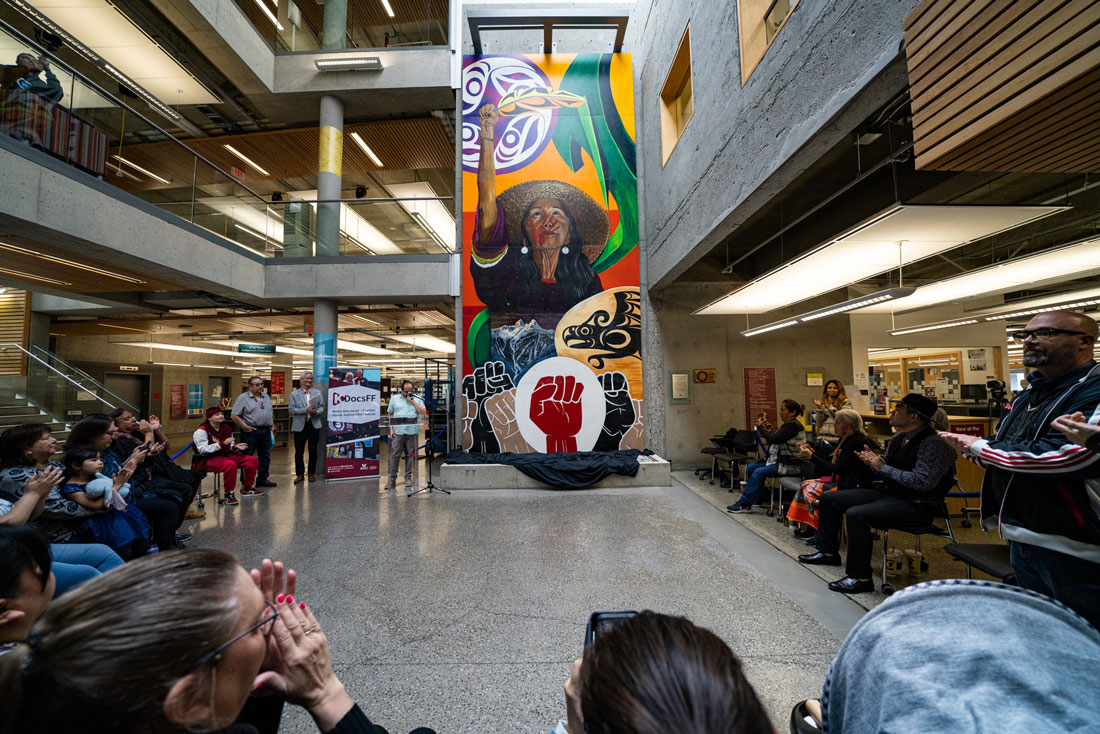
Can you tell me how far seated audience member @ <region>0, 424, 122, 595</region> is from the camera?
2.29 m

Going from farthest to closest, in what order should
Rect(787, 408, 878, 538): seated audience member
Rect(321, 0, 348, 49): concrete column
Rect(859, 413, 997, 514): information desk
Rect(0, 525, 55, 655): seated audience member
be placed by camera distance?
Rect(321, 0, 348, 49): concrete column < Rect(859, 413, 997, 514): information desk < Rect(787, 408, 878, 538): seated audience member < Rect(0, 525, 55, 655): seated audience member

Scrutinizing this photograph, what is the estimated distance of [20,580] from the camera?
4.32ft

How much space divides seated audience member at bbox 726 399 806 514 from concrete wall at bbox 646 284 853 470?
8.12 feet

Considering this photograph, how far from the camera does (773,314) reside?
908 centimetres

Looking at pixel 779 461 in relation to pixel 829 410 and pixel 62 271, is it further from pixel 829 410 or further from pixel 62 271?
pixel 62 271

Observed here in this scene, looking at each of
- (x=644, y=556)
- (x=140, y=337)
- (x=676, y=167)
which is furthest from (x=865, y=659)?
(x=140, y=337)

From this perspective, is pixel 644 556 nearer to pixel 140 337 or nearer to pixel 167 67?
pixel 167 67

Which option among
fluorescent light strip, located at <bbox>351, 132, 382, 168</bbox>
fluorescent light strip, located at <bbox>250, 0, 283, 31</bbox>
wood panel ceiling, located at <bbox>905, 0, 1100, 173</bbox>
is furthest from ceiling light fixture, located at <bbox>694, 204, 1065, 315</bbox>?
fluorescent light strip, located at <bbox>250, 0, 283, 31</bbox>

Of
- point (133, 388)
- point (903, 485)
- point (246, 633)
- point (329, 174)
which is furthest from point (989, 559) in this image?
point (133, 388)

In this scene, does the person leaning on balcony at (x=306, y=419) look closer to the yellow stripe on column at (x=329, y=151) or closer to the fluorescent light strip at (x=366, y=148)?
the yellow stripe on column at (x=329, y=151)

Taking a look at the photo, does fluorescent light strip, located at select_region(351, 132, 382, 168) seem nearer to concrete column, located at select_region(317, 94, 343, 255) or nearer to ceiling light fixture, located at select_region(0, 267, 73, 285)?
concrete column, located at select_region(317, 94, 343, 255)

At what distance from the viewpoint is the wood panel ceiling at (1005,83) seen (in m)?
1.65

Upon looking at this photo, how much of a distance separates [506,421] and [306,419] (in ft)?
10.7

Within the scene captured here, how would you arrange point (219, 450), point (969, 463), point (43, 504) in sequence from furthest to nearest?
point (219, 450) → point (969, 463) → point (43, 504)
